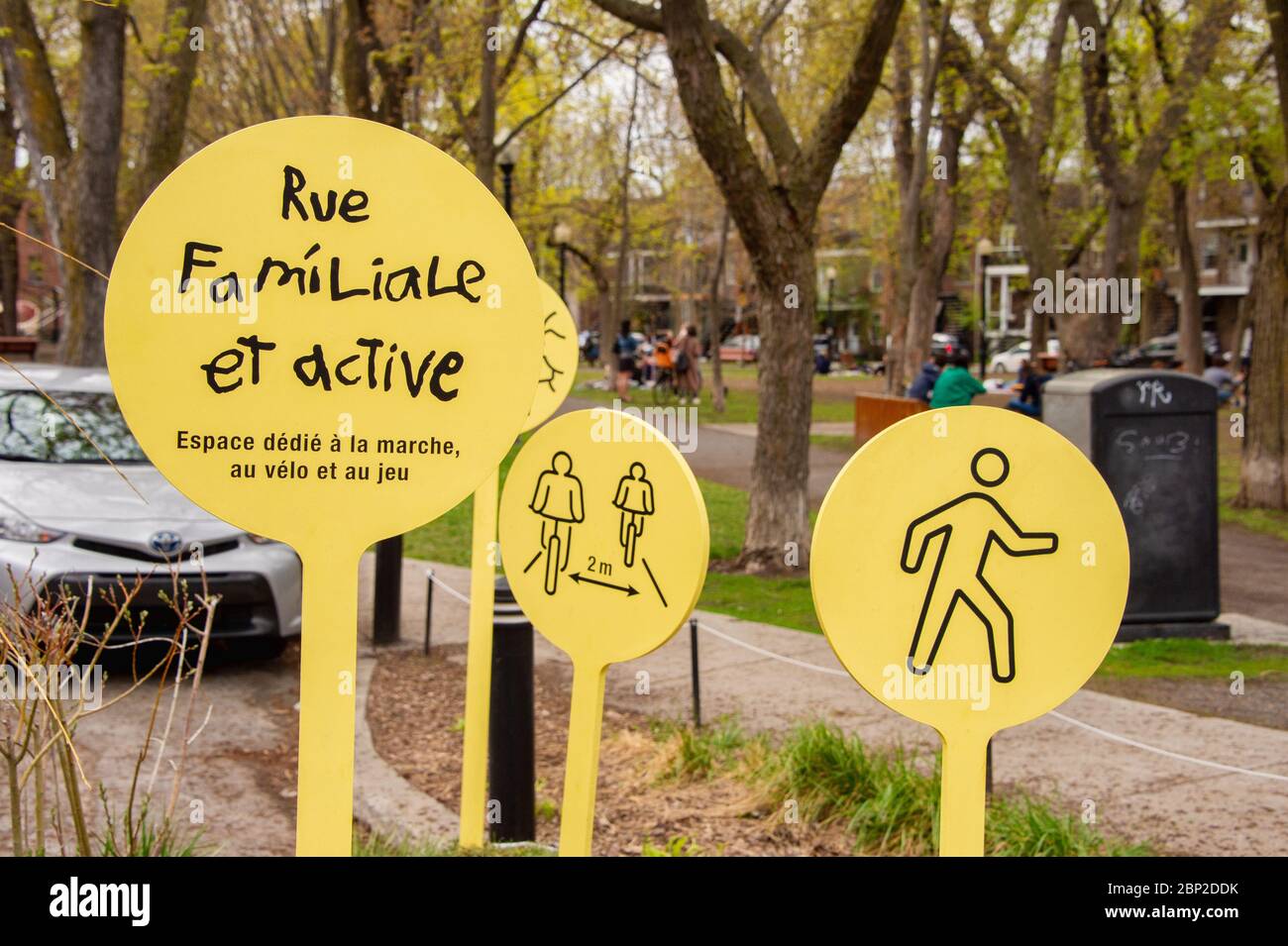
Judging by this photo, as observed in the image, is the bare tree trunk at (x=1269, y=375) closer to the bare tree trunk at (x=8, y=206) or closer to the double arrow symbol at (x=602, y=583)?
the double arrow symbol at (x=602, y=583)

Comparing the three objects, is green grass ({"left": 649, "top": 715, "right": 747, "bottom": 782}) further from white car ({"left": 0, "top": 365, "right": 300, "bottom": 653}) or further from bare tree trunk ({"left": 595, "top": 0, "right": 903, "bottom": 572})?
bare tree trunk ({"left": 595, "top": 0, "right": 903, "bottom": 572})

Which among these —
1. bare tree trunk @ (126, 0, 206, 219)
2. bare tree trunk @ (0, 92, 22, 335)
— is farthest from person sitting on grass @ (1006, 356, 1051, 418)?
bare tree trunk @ (0, 92, 22, 335)

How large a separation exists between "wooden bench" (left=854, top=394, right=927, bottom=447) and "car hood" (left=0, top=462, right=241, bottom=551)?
11.9m

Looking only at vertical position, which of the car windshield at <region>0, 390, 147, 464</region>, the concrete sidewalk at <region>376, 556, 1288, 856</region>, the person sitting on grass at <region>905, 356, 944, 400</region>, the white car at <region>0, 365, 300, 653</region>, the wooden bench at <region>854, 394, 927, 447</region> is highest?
the person sitting on grass at <region>905, 356, 944, 400</region>

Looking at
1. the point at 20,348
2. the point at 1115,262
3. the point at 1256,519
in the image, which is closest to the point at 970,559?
the point at 1256,519

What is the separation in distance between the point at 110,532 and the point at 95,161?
294 inches

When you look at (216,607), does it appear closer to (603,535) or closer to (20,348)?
(603,535)

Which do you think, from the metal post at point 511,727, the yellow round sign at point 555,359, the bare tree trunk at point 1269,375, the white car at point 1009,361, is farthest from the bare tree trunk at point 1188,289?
the metal post at point 511,727

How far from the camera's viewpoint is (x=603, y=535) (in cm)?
379

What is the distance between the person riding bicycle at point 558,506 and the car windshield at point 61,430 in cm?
492

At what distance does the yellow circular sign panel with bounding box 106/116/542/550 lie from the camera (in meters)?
2.49

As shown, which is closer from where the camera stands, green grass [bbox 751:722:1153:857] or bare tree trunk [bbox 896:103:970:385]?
green grass [bbox 751:722:1153:857]

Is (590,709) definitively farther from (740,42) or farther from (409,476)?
(740,42)

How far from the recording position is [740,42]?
11492 millimetres
